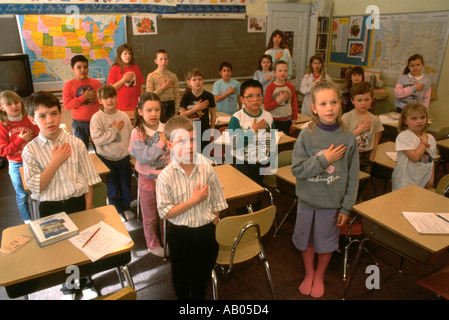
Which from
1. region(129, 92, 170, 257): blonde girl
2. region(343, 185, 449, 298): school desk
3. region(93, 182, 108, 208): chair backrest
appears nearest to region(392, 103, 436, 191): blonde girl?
region(343, 185, 449, 298): school desk

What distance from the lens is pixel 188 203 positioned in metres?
1.68

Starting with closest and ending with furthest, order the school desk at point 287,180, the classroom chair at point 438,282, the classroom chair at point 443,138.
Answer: the classroom chair at point 438,282
the school desk at point 287,180
the classroom chair at point 443,138

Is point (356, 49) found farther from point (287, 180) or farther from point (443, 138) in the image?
point (287, 180)

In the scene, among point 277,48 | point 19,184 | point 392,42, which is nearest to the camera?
point 19,184

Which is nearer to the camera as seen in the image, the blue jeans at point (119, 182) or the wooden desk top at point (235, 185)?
the wooden desk top at point (235, 185)

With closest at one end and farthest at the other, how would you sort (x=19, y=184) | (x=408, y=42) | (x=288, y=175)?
(x=288, y=175), (x=19, y=184), (x=408, y=42)

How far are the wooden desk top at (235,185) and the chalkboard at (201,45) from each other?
3.55 metres

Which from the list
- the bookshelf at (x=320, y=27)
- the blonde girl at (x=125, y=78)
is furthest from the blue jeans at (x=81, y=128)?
the bookshelf at (x=320, y=27)

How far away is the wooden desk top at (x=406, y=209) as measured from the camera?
1.68m

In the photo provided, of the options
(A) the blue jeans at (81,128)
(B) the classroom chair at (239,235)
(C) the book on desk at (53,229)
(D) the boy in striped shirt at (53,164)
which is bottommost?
(B) the classroom chair at (239,235)

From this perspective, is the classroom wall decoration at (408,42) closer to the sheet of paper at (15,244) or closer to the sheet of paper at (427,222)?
the sheet of paper at (427,222)

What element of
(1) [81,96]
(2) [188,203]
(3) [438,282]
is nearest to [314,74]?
(1) [81,96]

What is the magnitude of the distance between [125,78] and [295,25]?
14.3 feet
